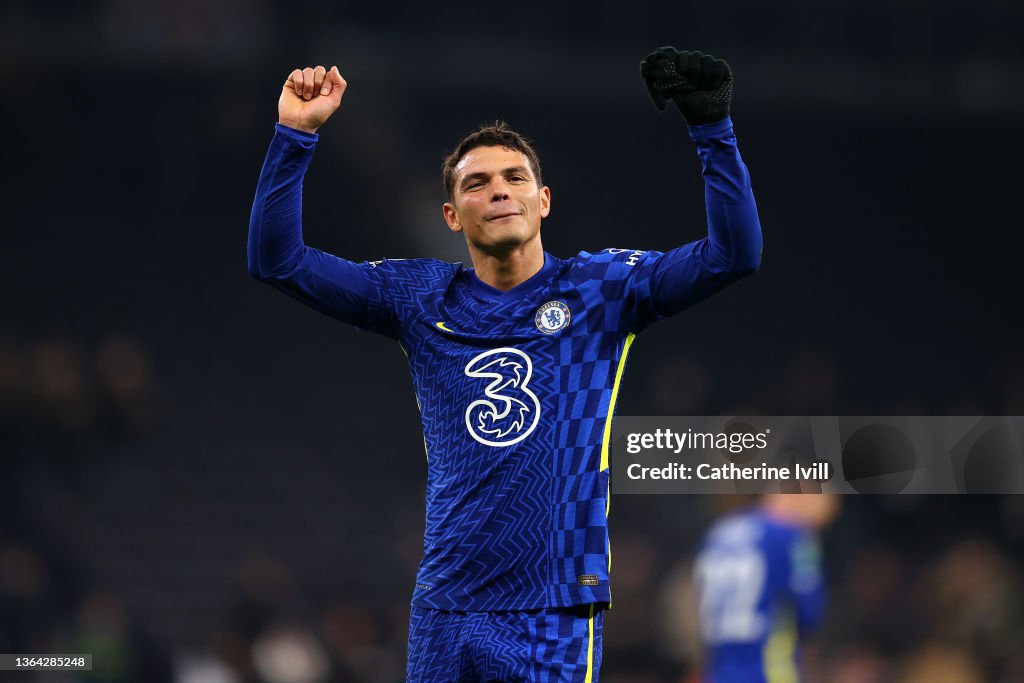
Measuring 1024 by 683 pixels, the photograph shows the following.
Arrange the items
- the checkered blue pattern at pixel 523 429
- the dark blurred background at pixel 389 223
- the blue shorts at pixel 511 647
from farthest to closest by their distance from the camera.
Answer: the dark blurred background at pixel 389 223
the checkered blue pattern at pixel 523 429
the blue shorts at pixel 511 647

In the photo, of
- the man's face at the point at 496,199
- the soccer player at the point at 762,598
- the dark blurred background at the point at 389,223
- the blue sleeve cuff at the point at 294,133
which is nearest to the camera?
the blue sleeve cuff at the point at 294,133

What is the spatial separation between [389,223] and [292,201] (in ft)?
27.9

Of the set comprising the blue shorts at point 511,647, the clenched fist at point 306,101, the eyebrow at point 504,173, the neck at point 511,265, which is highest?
the clenched fist at point 306,101

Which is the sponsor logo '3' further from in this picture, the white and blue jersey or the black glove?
the black glove

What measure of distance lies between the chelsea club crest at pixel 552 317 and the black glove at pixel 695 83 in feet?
1.79

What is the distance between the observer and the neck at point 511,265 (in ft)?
10.6

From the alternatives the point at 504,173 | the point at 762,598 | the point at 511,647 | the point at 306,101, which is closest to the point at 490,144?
the point at 504,173

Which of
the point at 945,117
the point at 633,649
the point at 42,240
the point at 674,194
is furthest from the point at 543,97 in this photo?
the point at 633,649

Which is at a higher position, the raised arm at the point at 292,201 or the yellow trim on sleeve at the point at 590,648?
the raised arm at the point at 292,201

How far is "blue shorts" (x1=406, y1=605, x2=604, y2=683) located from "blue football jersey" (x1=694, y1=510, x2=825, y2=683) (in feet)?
9.77

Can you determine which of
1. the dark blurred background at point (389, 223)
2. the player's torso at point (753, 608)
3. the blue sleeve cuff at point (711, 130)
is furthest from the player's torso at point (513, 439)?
the dark blurred background at point (389, 223)

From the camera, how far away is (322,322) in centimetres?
1153

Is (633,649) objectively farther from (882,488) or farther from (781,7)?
(781,7)

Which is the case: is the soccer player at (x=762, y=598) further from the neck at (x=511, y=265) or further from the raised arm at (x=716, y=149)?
the raised arm at (x=716, y=149)
